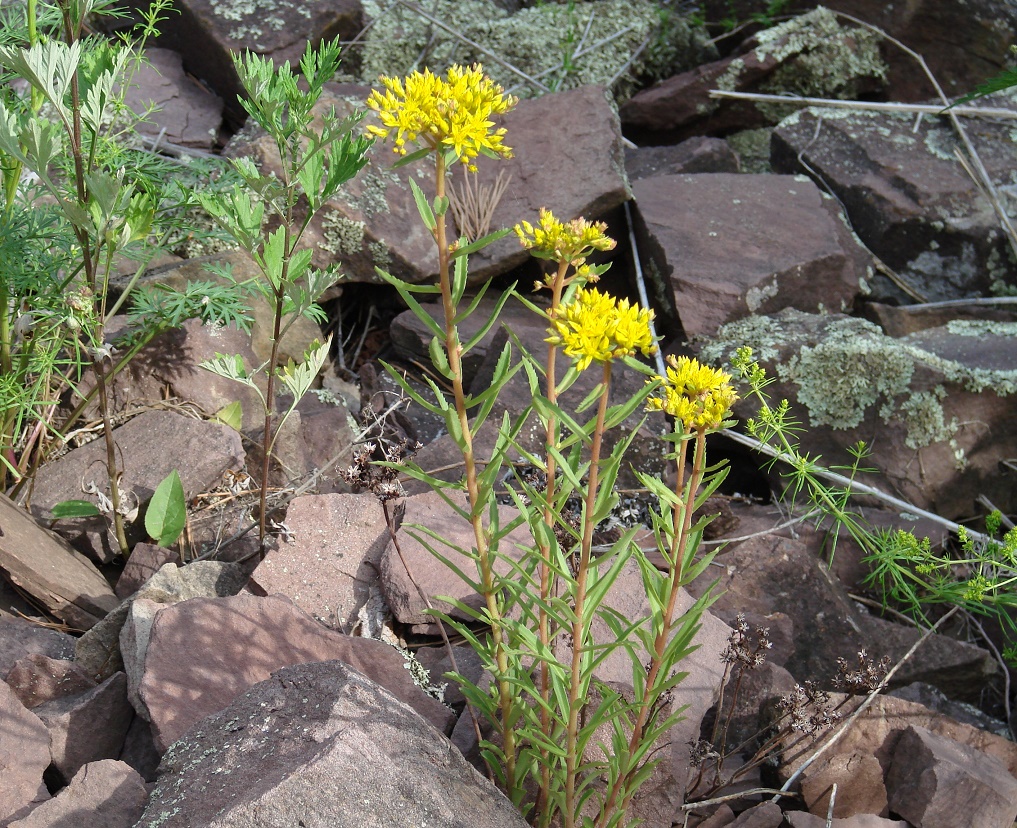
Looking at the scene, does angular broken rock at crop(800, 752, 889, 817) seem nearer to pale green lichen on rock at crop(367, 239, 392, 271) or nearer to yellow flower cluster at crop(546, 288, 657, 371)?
yellow flower cluster at crop(546, 288, 657, 371)

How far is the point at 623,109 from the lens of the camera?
5.65 metres

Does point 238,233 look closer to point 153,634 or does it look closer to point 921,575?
point 153,634

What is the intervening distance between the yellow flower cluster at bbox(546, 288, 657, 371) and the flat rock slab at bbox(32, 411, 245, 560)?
2082 mm

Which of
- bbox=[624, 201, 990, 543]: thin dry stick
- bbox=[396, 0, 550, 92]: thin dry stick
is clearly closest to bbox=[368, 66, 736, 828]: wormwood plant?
bbox=[624, 201, 990, 543]: thin dry stick

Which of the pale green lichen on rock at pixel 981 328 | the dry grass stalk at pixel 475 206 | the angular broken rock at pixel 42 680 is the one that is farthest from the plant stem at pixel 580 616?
the pale green lichen on rock at pixel 981 328

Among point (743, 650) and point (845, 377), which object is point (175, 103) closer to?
point (845, 377)

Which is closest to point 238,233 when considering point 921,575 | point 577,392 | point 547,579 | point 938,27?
point 547,579

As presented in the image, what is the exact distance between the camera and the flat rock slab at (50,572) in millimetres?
2678

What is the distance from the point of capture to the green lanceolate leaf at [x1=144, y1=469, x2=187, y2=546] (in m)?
2.97

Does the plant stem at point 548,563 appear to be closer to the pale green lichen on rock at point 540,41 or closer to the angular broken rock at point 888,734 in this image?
the angular broken rock at point 888,734

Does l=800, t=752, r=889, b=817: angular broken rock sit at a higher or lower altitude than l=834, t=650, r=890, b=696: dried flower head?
lower

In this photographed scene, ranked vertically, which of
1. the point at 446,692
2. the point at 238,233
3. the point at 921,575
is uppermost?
the point at 238,233

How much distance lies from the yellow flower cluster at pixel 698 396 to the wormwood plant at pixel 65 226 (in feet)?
5.31

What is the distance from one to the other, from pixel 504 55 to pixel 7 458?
3.83m
